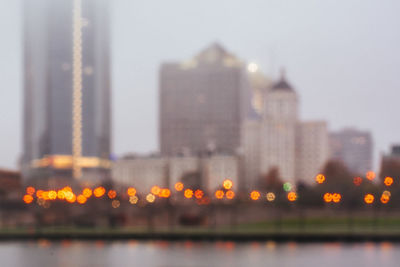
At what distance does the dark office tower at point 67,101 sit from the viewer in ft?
614

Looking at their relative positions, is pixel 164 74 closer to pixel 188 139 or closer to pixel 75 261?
pixel 188 139

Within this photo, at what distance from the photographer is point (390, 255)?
29.1 m

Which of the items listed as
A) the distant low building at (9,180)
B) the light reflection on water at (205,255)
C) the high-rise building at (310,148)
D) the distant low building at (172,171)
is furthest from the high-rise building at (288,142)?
the light reflection on water at (205,255)

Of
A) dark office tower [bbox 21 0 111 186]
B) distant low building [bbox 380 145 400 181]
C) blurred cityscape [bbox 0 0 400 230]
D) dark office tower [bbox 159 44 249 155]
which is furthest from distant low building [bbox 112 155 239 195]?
distant low building [bbox 380 145 400 181]

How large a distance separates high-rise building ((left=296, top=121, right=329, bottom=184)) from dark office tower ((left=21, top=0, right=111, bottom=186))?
56.0m

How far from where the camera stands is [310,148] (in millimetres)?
159000

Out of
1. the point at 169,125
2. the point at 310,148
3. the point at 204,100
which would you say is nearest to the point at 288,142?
the point at 310,148

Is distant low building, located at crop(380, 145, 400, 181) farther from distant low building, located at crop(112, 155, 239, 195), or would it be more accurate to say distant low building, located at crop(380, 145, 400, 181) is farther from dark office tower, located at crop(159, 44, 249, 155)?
dark office tower, located at crop(159, 44, 249, 155)

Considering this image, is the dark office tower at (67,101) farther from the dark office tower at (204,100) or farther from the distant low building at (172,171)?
the distant low building at (172,171)

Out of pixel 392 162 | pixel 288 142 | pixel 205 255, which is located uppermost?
pixel 288 142

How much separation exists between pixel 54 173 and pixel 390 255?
16632 centimetres

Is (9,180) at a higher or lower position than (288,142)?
lower

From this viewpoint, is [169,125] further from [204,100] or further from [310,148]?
[310,148]

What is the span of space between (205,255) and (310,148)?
5196 inches
